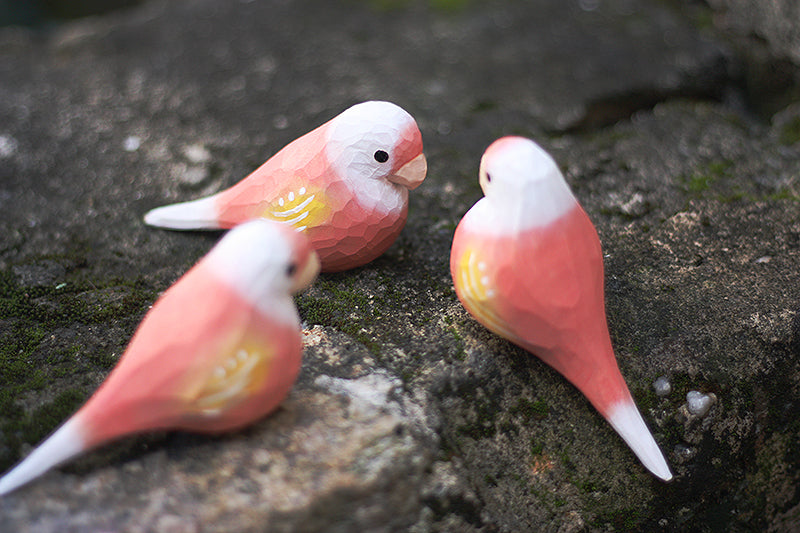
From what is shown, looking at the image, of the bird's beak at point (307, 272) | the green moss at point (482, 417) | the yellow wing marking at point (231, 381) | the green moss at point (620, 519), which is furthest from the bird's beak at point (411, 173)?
the green moss at point (620, 519)

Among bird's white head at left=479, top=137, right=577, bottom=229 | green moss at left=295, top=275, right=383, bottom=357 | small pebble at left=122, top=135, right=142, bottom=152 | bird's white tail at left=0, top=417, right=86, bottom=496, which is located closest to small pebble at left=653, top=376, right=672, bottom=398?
bird's white head at left=479, top=137, right=577, bottom=229

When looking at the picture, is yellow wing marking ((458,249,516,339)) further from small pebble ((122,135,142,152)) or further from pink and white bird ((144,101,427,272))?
small pebble ((122,135,142,152))

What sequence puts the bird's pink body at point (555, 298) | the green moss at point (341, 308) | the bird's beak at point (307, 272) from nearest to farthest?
the bird's beak at point (307, 272) → the bird's pink body at point (555, 298) → the green moss at point (341, 308)

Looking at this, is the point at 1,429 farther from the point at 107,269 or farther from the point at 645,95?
the point at 645,95

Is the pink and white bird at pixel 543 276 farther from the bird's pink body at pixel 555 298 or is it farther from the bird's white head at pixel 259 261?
the bird's white head at pixel 259 261

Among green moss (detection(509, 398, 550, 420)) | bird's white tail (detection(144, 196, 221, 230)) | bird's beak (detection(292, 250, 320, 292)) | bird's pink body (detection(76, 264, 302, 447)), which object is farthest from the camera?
bird's white tail (detection(144, 196, 221, 230))

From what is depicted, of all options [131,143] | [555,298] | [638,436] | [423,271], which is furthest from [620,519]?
[131,143]

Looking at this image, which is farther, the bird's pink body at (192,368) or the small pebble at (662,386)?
the small pebble at (662,386)
